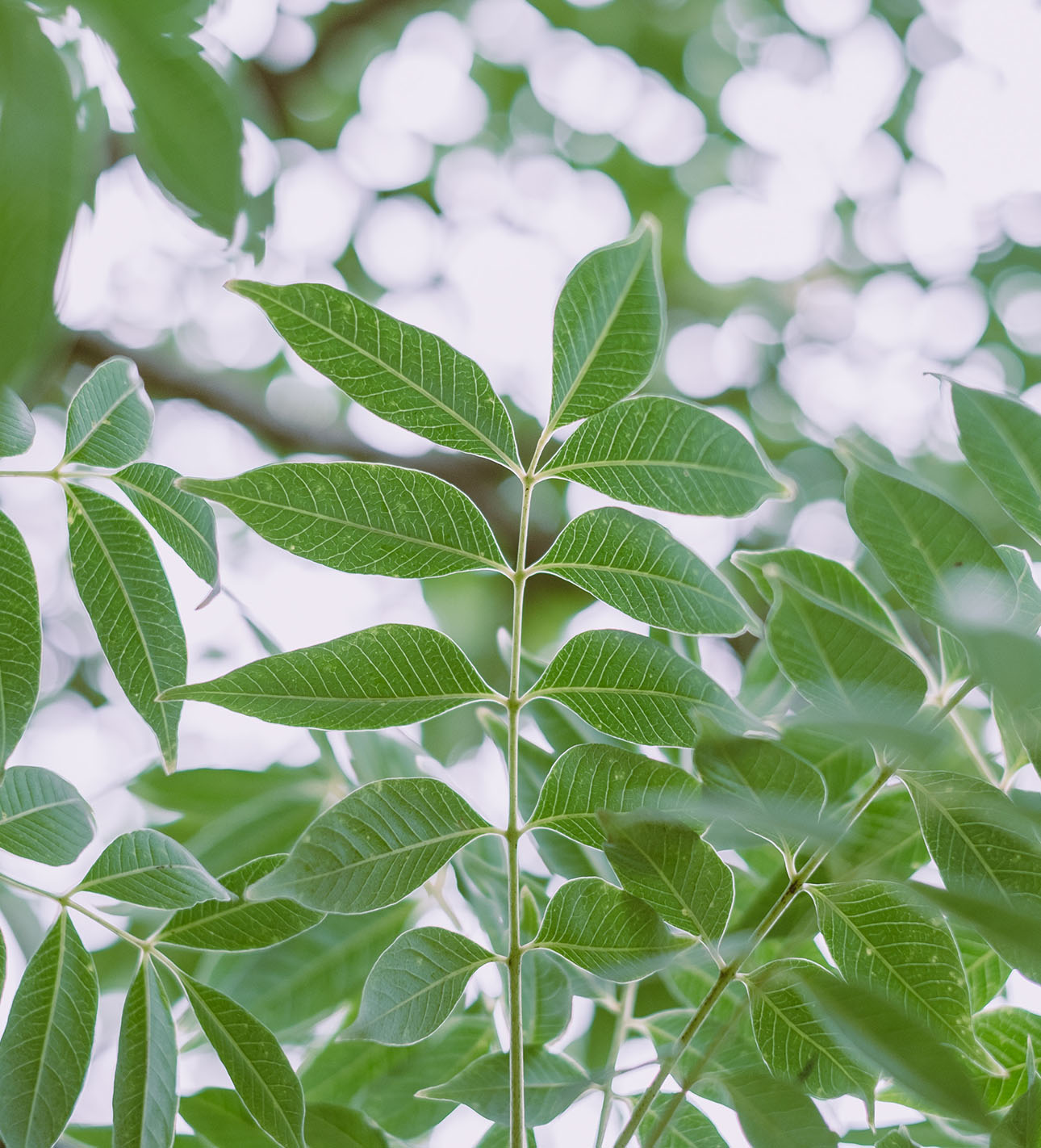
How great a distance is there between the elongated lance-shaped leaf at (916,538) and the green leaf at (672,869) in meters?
0.14

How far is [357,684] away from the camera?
0.51 meters

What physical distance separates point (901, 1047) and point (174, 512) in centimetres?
40

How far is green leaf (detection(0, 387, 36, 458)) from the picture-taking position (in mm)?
523

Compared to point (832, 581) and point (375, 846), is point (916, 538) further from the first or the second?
point (375, 846)

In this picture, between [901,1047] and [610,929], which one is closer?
[901,1047]

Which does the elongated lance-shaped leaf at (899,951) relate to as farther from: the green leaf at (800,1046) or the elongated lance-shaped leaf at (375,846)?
the elongated lance-shaped leaf at (375,846)

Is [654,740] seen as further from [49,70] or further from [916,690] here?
[49,70]

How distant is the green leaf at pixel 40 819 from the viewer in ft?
1.68

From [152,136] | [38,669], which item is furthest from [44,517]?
[152,136]

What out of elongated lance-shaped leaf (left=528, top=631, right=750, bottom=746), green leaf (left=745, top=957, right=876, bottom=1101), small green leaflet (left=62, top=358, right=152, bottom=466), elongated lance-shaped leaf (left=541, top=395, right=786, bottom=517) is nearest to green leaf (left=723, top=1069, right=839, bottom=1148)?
A: green leaf (left=745, top=957, right=876, bottom=1101)

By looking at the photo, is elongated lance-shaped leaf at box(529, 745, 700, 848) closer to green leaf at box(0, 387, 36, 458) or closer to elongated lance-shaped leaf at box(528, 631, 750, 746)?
elongated lance-shaped leaf at box(528, 631, 750, 746)

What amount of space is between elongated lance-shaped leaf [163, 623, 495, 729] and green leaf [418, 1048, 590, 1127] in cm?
18

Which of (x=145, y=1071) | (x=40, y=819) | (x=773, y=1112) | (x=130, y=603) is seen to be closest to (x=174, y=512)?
(x=130, y=603)

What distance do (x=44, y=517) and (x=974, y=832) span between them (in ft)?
7.75
